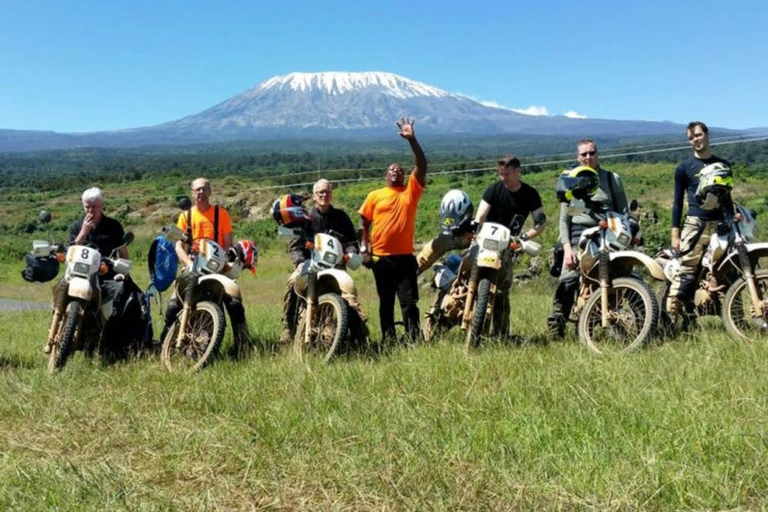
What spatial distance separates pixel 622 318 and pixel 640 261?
45 centimetres

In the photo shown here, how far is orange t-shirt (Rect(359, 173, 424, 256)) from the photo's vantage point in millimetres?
7043

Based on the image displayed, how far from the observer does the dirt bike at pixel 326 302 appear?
6125 millimetres

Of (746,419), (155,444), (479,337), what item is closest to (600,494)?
(746,419)

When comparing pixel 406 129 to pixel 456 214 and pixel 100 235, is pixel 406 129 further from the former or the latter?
pixel 100 235

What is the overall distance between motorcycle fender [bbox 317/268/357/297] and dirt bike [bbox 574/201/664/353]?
1.80 metres

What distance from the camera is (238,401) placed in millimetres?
5074

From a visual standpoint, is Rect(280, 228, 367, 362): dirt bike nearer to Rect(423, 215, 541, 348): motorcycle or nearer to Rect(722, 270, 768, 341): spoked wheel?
Rect(423, 215, 541, 348): motorcycle

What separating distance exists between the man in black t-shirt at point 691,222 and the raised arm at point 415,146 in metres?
2.10

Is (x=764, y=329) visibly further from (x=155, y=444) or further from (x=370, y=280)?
(x=370, y=280)

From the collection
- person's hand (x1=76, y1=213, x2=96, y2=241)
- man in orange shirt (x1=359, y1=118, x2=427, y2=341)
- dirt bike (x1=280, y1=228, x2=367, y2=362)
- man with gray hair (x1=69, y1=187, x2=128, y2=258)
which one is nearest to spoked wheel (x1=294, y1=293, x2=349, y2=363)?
dirt bike (x1=280, y1=228, x2=367, y2=362)

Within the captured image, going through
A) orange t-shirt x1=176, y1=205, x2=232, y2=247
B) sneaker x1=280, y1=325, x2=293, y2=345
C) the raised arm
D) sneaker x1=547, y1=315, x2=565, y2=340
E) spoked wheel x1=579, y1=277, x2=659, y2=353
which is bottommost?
sneaker x1=280, y1=325, x2=293, y2=345

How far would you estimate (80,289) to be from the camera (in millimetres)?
6457

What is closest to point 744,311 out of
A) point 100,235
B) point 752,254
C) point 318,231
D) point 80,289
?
point 752,254

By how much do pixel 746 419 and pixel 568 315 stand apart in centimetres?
305
